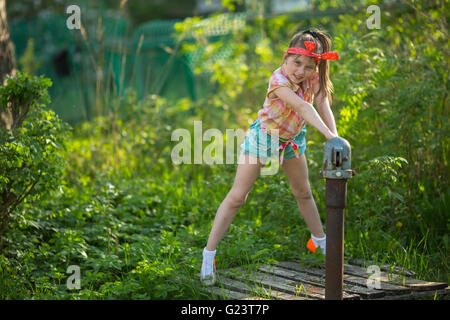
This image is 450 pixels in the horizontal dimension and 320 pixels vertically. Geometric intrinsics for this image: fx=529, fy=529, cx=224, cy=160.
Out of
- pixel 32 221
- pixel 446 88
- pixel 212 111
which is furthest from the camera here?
pixel 212 111

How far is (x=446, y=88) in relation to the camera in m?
4.26

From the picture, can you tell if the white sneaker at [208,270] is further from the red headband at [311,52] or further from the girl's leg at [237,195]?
the red headband at [311,52]

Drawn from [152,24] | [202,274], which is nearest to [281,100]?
[202,274]

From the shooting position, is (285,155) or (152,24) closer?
(285,155)

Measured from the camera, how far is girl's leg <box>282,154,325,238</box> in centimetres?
338

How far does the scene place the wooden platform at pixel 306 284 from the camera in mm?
3074

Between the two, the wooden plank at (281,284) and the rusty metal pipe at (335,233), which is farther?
the wooden plank at (281,284)

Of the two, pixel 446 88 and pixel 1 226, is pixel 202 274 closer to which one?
pixel 1 226

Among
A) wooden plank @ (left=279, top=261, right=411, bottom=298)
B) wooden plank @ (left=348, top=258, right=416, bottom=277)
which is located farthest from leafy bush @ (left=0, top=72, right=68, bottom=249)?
wooden plank @ (left=348, top=258, right=416, bottom=277)

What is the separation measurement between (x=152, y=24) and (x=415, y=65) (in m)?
6.90

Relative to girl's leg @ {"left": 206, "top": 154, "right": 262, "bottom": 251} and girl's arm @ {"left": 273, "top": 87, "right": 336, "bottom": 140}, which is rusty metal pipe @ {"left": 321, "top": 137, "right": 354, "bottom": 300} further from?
girl's leg @ {"left": 206, "top": 154, "right": 262, "bottom": 251}

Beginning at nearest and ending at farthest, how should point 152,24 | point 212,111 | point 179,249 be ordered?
1. point 179,249
2. point 212,111
3. point 152,24
